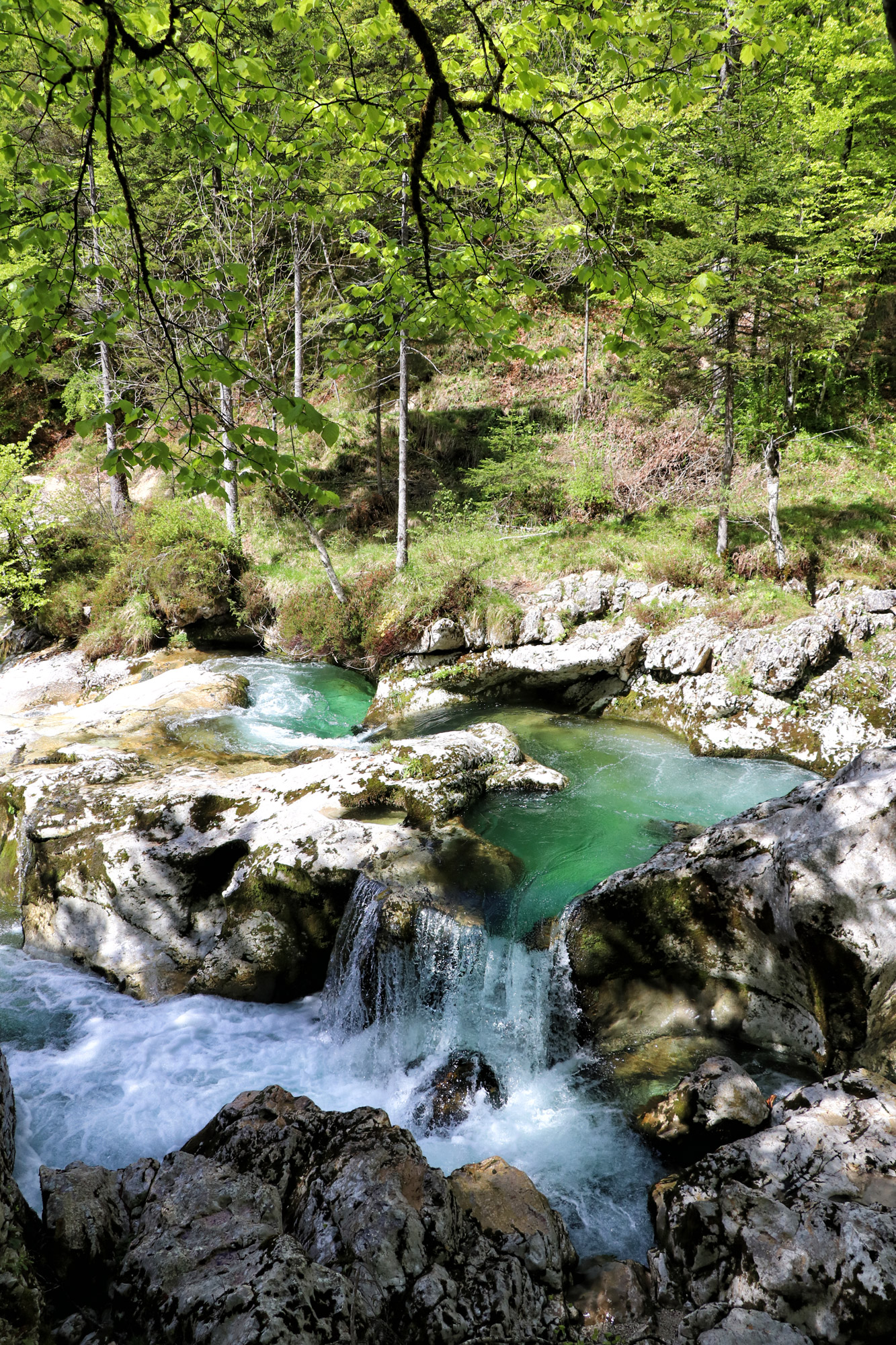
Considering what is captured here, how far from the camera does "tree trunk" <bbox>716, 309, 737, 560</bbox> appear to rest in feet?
39.6

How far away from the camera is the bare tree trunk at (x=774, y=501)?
12.2m

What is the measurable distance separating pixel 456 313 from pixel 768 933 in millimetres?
5381

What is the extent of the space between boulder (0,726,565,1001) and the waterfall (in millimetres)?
517

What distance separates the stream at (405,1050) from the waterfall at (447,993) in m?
0.01

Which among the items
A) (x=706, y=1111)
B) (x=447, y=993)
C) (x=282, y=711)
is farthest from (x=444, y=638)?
(x=706, y=1111)

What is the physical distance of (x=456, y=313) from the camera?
4.45 m

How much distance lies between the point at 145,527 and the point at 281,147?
14.7 meters

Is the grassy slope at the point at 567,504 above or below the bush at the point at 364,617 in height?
above

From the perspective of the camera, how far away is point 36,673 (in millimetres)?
15773

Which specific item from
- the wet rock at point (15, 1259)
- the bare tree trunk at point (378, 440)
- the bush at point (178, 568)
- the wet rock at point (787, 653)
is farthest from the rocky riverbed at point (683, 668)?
the wet rock at point (15, 1259)

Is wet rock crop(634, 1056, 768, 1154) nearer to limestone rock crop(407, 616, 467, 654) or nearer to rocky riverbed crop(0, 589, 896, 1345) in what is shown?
rocky riverbed crop(0, 589, 896, 1345)

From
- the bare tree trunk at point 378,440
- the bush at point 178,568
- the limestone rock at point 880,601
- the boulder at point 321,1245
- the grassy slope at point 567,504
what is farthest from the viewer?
the bare tree trunk at point 378,440

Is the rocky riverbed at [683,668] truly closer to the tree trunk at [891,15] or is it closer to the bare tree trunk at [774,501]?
the bare tree trunk at [774,501]

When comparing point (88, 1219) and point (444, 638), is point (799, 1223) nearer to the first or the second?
point (88, 1219)
